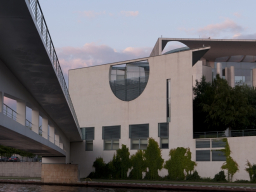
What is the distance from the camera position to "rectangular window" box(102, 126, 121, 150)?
45656 millimetres

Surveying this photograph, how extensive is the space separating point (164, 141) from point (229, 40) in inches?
1005

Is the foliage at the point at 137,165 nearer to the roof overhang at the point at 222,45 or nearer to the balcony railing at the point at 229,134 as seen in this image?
the balcony railing at the point at 229,134

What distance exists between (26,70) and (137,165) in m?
26.9

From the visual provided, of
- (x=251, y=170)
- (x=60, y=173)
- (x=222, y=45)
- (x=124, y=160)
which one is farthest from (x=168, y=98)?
(x=222, y=45)

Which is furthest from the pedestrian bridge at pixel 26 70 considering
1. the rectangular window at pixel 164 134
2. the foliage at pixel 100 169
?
the foliage at pixel 100 169

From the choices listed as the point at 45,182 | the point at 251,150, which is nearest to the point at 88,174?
the point at 45,182

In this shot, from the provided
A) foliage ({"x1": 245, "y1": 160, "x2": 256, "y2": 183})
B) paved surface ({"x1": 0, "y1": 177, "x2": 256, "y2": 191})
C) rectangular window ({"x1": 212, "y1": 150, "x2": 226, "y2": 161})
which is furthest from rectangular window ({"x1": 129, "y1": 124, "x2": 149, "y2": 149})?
foliage ({"x1": 245, "y1": 160, "x2": 256, "y2": 183})

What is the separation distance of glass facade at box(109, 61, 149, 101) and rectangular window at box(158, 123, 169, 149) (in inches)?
191

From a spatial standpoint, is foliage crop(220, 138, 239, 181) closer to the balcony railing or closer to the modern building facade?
the modern building facade

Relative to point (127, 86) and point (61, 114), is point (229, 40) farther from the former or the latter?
point (61, 114)

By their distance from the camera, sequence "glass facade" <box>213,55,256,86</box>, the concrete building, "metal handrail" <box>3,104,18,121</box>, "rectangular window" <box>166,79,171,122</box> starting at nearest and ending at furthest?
"metal handrail" <box>3,104,18,121</box> < the concrete building < "rectangular window" <box>166,79,171,122</box> < "glass facade" <box>213,55,256,86</box>

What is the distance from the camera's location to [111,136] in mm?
46062

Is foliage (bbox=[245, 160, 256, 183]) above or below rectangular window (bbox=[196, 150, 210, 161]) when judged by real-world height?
below

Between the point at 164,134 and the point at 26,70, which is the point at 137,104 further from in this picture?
the point at 26,70
